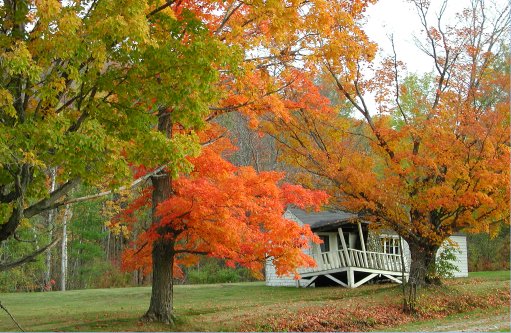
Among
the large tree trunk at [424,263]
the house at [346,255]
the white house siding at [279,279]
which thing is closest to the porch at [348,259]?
the house at [346,255]

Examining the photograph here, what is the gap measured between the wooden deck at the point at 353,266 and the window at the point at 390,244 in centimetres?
121

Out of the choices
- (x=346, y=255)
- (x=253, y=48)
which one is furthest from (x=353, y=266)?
(x=253, y=48)

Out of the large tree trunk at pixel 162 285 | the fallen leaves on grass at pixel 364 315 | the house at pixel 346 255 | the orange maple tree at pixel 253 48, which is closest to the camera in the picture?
the orange maple tree at pixel 253 48

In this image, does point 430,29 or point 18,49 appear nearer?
point 18,49

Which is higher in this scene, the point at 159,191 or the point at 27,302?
the point at 159,191

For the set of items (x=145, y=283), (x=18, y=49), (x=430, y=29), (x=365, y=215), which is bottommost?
(x=145, y=283)

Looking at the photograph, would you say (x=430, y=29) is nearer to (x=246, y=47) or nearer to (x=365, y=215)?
(x=365, y=215)

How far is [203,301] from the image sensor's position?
71.3ft

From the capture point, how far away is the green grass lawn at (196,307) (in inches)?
589

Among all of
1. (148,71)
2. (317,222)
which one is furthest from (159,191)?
(317,222)

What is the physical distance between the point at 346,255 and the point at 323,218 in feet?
11.9

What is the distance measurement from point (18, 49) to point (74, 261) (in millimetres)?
35272

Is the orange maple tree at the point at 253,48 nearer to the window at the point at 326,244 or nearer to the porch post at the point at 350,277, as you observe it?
the porch post at the point at 350,277

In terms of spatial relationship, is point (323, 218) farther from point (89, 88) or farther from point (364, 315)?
point (89, 88)
